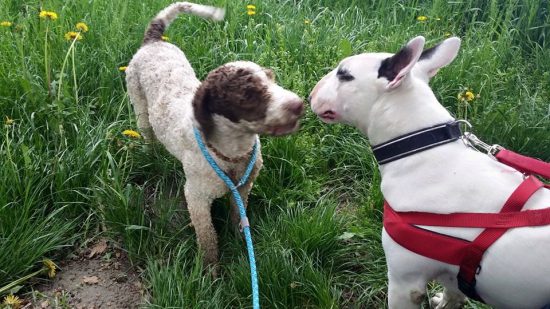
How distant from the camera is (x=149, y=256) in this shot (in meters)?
2.76

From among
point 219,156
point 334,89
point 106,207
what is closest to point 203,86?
point 219,156

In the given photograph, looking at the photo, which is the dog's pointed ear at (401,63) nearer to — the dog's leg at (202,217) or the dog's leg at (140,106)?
the dog's leg at (202,217)

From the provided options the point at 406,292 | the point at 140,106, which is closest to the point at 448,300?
the point at 406,292

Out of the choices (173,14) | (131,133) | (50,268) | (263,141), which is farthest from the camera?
(173,14)

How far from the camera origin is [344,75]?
6.66ft

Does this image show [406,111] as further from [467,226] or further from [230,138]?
[230,138]

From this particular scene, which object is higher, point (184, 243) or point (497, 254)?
point (497, 254)

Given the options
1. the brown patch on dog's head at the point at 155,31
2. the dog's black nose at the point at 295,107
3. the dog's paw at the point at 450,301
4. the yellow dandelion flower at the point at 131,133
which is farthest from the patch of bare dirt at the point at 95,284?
the dog's paw at the point at 450,301

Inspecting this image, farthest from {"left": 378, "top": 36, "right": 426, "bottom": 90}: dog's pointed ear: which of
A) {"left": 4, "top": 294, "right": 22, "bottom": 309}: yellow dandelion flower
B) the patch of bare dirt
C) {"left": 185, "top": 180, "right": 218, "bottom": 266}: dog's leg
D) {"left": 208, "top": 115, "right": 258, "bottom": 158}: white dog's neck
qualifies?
{"left": 4, "top": 294, "right": 22, "bottom": 309}: yellow dandelion flower

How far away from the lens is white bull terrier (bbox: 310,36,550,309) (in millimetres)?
1697

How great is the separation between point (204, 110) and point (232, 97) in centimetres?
17

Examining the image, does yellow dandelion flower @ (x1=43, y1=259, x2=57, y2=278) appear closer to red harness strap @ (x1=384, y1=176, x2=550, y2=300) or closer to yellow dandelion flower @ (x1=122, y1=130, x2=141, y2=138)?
yellow dandelion flower @ (x1=122, y1=130, x2=141, y2=138)

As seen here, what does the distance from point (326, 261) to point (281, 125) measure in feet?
2.57

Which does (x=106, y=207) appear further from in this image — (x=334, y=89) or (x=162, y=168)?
(x=334, y=89)
